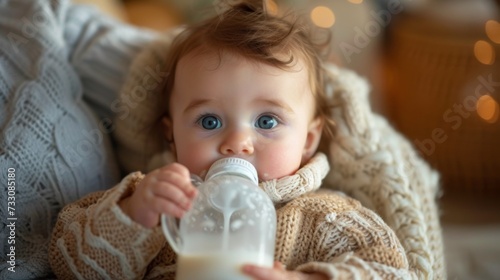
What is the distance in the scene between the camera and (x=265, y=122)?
0.98m

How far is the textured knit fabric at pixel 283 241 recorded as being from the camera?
843 millimetres

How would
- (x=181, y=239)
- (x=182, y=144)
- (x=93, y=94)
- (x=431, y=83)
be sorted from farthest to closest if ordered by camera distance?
(x=431, y=83) < (x=93, y=94) < (x=182, y=144) < (x=181, y=239)

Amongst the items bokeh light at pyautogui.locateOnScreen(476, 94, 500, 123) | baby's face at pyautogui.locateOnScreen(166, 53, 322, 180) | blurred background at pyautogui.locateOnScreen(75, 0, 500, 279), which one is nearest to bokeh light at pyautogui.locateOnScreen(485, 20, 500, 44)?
blurred background at pyautogui.locateOnScreen(75, 0, 500, 279)

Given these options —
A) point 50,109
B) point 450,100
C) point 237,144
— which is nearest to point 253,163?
point 237,144

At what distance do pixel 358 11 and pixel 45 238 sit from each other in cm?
131

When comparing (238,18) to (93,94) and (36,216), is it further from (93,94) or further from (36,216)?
(36,216)

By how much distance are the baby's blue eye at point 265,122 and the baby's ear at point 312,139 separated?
159mm

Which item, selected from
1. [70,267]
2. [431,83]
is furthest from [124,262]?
[431,83]

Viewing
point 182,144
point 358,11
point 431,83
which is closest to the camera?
point 182,144

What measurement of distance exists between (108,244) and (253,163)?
0.88 feet

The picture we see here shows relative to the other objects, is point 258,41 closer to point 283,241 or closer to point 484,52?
point 283,241

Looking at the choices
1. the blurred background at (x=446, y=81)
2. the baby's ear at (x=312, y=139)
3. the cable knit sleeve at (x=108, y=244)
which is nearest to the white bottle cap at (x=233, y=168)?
the cable knit sleeve at (x=108, y=244)

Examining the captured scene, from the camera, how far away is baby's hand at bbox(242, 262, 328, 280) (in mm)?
728

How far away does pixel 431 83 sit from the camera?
1773 millimetres
